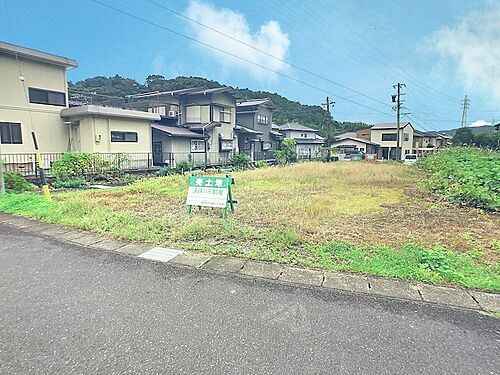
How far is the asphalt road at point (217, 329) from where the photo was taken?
1871 millimetres

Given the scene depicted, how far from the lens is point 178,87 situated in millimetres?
34438

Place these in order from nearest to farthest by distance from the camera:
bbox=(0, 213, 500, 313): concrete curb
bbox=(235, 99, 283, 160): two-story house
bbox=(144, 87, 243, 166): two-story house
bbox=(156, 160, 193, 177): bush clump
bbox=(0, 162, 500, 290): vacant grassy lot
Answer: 1. bbox=(0, 213, 500, 313): concrete curb
2. bbox=(0, 162, 500, 290): vacant grassy lot
3. bbox=(156, 160, 193, 177): bush clump
4. bbox=(144, 87, 243, 166): two-story house
5. bbox=(235, 99, 283, 160): two-story house

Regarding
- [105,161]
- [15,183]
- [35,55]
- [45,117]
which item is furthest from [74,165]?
[35,55]

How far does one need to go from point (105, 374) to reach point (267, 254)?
7.47 feet

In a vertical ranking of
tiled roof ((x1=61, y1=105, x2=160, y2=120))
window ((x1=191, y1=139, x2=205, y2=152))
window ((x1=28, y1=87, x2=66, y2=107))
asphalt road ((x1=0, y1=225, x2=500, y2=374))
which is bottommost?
asphalt road ((x1=0, y1=225, x2=500, y2=374))

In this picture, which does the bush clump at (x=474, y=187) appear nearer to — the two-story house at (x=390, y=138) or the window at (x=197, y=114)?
the window at (x=197, y=114)

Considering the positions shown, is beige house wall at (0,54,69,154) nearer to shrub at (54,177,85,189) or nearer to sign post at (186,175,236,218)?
shrub at (54,177,85,189)

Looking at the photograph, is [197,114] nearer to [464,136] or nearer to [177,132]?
[177,132]

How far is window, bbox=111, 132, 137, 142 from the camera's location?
49.9 feet

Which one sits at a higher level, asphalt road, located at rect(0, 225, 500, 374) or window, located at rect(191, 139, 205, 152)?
window, located at rect(191, 139, 205, 152)

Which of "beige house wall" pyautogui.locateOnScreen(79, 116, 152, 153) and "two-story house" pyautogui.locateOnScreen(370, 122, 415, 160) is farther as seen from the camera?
"two-story house" pyautogui.locateOnScreen(370, 122, 415, 160)

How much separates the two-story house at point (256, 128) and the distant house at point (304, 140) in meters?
6.97

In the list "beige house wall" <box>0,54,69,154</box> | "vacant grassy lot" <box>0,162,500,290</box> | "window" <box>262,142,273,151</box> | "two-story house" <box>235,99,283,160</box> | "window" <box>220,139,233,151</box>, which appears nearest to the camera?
"vacant grassy lot" <box>0,162,500,290</box>

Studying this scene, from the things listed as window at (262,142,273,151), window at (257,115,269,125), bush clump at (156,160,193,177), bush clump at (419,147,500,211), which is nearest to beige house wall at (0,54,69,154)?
bush clump at (156,160,193,177)
